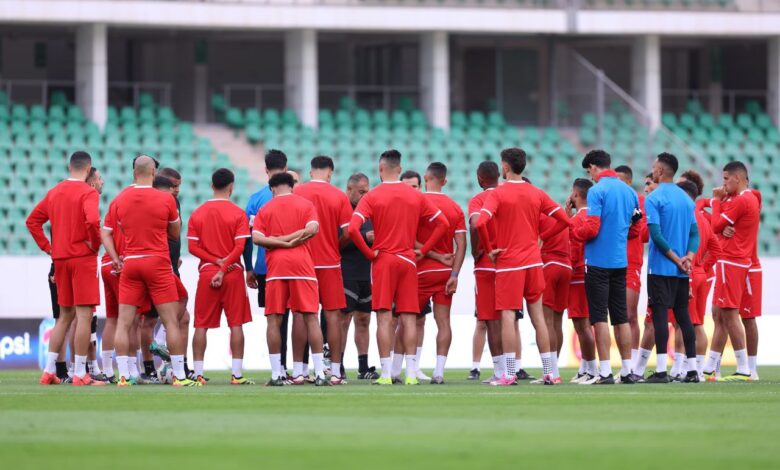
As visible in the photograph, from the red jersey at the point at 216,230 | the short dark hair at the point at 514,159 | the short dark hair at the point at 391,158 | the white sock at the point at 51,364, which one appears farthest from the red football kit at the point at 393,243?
the white sock at the point at 51,364

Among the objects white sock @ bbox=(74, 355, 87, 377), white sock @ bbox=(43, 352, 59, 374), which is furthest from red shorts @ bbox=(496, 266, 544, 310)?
white sock @ bbox=(43, 352, 59, 374)

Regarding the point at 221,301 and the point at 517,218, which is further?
the point at 221,301

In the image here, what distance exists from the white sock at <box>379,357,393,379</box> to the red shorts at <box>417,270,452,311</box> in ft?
3.13

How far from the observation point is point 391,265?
1689 centimetres

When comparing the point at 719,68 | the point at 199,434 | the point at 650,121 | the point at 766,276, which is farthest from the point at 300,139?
the point at 199,434

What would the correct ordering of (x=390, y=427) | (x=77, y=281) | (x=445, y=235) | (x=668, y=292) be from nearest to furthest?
(x=390, y=427)
(x=77, y=281)
(x=668, y=292)
(x=445, y=235)

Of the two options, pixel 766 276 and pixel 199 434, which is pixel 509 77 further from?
pixel 199 434

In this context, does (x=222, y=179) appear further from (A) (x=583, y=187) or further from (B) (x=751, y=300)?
(B) (x=751, y=300)

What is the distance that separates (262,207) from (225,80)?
25908 millimetres

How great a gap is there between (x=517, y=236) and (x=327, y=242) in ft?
6.78

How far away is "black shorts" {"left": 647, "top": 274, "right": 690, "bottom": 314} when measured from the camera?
17156mm

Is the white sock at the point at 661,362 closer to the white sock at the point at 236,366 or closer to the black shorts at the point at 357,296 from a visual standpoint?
the black shorts at the point at 357,296

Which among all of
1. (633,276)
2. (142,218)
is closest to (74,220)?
(142,218)

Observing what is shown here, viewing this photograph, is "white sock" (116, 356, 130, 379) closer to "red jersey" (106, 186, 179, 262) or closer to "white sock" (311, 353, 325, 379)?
"red jersey" (106, 186, 179, 262)
